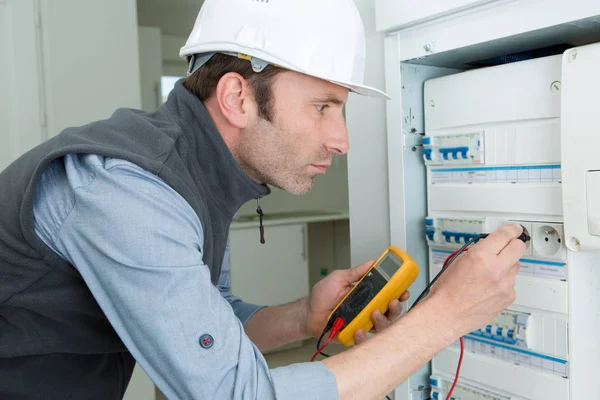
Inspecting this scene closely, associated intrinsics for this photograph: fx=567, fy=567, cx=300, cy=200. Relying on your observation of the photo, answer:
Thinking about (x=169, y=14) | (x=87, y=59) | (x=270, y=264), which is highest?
(x=169, y=14)

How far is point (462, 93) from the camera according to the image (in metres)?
1.04

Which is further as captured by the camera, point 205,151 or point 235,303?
point 235,303

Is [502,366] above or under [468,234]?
under

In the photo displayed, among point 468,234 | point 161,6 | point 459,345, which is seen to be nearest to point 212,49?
point 468,234

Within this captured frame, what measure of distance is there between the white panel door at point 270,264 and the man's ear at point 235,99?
2.73 m

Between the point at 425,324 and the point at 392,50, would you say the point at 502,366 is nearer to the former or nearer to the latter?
the point at 425,324

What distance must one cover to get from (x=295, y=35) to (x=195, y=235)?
0.37m

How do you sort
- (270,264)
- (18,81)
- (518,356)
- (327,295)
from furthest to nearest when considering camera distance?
(270,264)
(18,81)
(327,295)
(518,356)

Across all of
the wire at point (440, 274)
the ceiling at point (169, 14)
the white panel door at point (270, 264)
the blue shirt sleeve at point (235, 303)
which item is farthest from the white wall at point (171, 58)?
the wire at point (440, 274)

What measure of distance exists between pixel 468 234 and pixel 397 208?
6.0 inches

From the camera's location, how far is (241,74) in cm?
98

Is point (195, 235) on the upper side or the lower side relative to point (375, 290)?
upper

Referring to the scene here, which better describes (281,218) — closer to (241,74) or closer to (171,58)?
(171,58)

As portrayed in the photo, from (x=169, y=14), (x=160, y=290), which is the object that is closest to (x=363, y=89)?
(x=160, y=290)
